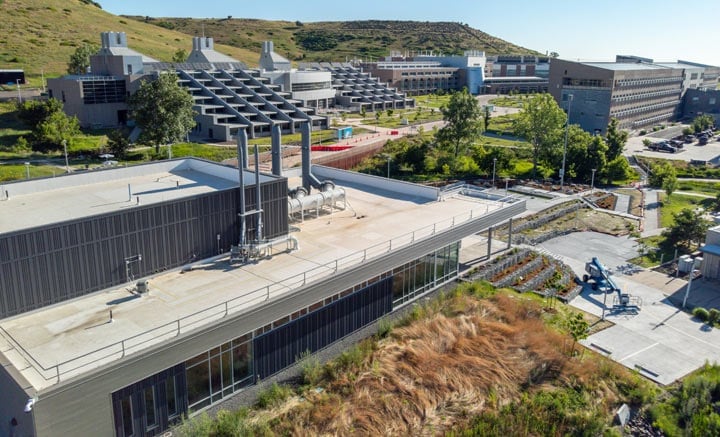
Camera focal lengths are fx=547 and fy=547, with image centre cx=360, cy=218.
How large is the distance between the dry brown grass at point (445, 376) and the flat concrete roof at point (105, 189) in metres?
12.1

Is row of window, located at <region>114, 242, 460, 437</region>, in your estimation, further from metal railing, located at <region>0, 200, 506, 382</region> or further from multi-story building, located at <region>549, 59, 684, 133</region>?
multi-story building, located at <region>549, 59, 684, 133</region>

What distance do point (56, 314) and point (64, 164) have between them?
41643mm

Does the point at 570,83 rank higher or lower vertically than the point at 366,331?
higher

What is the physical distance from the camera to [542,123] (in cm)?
6831

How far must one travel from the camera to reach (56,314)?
22.1 m

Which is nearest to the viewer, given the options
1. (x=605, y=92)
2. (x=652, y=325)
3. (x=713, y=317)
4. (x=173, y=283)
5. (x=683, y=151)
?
(x=173, y=283)

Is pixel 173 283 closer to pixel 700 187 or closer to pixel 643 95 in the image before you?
pixel 700 187

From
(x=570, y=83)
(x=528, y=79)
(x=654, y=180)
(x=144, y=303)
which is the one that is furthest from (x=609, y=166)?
(x=528, y=79)

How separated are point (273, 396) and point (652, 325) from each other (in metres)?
23.2

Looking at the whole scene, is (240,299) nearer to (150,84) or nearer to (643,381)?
(643,381)

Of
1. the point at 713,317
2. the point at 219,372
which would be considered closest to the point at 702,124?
the point at 713,317

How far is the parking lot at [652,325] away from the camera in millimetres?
29016

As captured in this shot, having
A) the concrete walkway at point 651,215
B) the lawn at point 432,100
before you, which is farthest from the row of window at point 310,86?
the concrete walkway at point 651,215

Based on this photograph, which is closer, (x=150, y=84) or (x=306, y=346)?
(x=306, y=346)
